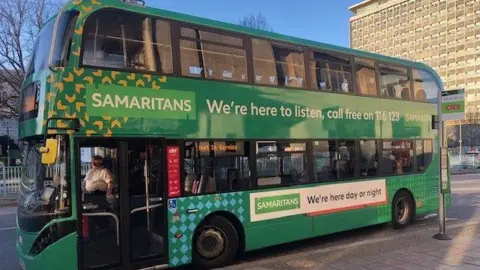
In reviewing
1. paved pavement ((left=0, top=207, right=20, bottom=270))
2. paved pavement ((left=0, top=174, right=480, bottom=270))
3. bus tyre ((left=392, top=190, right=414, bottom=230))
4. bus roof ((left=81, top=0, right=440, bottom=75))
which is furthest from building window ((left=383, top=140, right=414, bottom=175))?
paved pavement ((left=0, top=207, right=20, bottom=270))

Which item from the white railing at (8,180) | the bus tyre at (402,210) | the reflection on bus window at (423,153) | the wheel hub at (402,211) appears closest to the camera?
the bus tyre at (402,210)

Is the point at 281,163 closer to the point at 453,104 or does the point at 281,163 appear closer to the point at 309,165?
the point at 309,165

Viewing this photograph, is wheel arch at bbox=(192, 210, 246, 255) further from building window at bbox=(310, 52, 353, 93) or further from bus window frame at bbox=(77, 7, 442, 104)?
building window at bbox=(310, 52, 353, 93)

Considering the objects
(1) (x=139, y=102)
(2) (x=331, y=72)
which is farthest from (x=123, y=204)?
(2) (x=331, y=72)

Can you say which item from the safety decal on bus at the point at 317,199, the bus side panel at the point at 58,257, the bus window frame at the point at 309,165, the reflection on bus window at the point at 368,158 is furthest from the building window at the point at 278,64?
the bus side panel at the point at 58,257

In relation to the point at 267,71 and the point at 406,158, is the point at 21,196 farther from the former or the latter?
the point at 406,158

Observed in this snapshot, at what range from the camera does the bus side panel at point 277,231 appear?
7.07m

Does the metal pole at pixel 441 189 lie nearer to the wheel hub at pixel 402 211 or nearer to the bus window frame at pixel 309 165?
the bus window frame at pixel 309 165

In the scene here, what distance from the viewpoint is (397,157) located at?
9711mm

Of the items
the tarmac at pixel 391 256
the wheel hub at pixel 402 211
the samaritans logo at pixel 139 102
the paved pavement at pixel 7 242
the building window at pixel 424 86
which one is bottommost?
the paved pavement at pixel 7 242

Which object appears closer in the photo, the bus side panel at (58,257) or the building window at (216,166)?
the bus side panel at (58,257)

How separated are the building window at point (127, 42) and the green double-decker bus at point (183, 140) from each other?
0.02 metres

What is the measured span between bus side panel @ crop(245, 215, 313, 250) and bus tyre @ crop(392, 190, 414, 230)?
281 cm

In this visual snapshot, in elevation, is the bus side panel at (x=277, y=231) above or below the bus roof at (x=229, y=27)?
below
